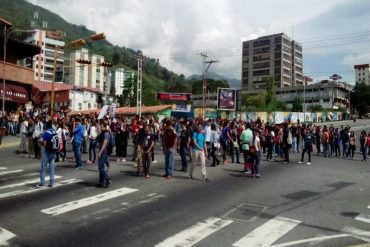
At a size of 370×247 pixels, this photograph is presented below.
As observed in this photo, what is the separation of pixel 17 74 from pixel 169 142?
2708 cm

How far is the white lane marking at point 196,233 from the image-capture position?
660cm

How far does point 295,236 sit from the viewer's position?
7191 millimetres

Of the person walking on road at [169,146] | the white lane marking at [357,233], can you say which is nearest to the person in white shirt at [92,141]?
the person walking on road at [169,146]

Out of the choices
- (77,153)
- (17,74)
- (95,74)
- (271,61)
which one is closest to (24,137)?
(77,153)

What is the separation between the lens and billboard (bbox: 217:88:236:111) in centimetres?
5622

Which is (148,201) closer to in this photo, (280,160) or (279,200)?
(279,200)

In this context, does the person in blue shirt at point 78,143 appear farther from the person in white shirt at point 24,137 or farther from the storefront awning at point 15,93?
the storefront awning at point 15,93

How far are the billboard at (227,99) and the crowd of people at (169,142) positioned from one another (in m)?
32.0

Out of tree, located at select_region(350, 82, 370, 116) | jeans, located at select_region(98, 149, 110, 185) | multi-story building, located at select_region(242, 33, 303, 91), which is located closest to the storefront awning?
jeans, located at select_region(98, 149, 110, 185)

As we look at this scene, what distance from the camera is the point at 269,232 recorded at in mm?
7414

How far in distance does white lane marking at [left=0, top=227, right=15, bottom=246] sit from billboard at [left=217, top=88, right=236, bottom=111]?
164 ft

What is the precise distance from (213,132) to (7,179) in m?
8.21

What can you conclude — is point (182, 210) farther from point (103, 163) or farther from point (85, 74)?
point (85, 74)

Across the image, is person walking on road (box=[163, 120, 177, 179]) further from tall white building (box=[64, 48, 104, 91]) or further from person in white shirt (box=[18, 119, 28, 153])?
tall white building (box=[64, 48, 104, 91])
